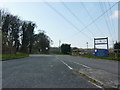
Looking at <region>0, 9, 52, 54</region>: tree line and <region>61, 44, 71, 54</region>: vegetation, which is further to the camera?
<region>61, 44, 71, 54</region>: vegetation

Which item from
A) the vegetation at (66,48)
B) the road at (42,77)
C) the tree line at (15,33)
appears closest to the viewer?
the road at (42,77)

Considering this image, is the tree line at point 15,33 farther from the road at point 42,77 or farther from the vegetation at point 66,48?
the road at point 42,77

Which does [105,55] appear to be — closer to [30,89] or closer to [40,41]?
[30,89]

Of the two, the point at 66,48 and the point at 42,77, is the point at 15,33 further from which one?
the point at 42,77

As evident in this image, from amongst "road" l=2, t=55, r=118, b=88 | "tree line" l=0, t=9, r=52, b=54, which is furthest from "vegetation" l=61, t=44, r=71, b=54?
"road" l=2, t=55, r=118, b=88

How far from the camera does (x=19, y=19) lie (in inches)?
2699

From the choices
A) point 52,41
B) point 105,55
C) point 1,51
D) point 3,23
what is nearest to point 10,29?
point 3,23

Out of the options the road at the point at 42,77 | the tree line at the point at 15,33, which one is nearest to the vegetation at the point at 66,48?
the tree line at the point at 15,33

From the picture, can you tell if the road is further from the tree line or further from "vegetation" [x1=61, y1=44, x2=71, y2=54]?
"vegetation" [x1=61, y1=44, x2=71, y2=54]

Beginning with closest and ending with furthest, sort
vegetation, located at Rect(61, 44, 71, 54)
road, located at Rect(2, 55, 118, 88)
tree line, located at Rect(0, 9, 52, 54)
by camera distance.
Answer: road, located at Rect(2, 55, 118, 88)
tree line, located at Rect(0, 9, 52, 54)
vegetation, located at Rect(61, 44, 71, 54)

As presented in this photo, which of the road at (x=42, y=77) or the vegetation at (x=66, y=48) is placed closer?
the road at (x=42, y=77)

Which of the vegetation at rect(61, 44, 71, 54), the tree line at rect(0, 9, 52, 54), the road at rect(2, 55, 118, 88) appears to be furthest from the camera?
the vegetation at rect(61, 44, 71, 54)

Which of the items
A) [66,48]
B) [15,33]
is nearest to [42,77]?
[15,33]

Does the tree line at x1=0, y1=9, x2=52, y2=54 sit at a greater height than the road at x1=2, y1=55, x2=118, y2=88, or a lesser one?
greater
